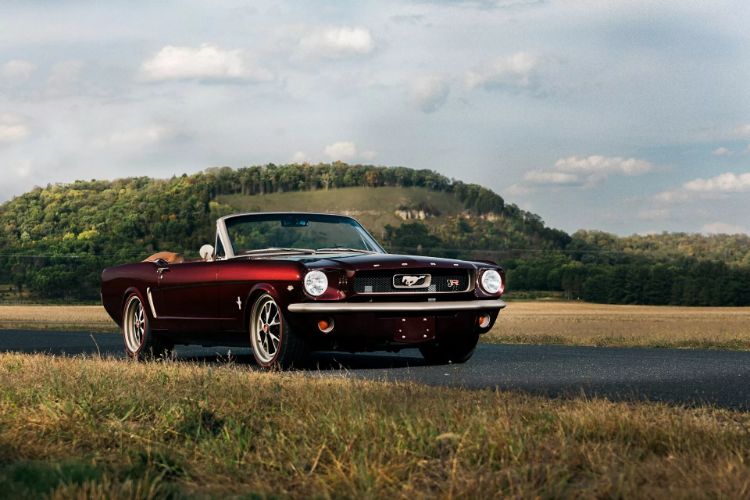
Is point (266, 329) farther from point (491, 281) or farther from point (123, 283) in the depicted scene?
point (123, 283)

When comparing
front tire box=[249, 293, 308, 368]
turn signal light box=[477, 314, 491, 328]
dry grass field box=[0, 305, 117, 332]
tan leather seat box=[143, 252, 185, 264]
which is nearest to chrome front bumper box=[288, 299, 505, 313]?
turn signal light box=[477, 314, 491, 328]

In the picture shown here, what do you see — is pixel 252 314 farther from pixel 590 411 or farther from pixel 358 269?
pixel 590 411

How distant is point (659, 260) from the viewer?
313 feet

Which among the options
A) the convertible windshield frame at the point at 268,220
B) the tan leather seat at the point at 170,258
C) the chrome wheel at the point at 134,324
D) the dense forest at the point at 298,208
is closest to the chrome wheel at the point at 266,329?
the convertible windshield frame at the point at 268,220

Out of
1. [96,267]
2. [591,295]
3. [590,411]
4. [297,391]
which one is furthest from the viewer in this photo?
[96,267]

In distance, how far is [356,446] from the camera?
5.05 m

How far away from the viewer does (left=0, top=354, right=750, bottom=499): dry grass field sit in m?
4.36

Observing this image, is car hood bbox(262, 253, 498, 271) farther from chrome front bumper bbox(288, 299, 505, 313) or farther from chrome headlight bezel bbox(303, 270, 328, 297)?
chrome front bumper bbox(288, 299, 505, 313)

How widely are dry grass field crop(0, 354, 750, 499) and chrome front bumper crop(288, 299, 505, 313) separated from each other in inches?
90.8

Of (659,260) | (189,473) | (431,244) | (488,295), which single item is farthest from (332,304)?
(431,244)

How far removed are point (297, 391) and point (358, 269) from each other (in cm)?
265

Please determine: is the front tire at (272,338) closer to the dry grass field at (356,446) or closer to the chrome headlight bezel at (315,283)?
the chrome headlight bezel at (315,283)

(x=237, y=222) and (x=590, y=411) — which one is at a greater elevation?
(x=237, y=222)

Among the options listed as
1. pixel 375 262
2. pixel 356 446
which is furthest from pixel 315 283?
pixel 356 446
